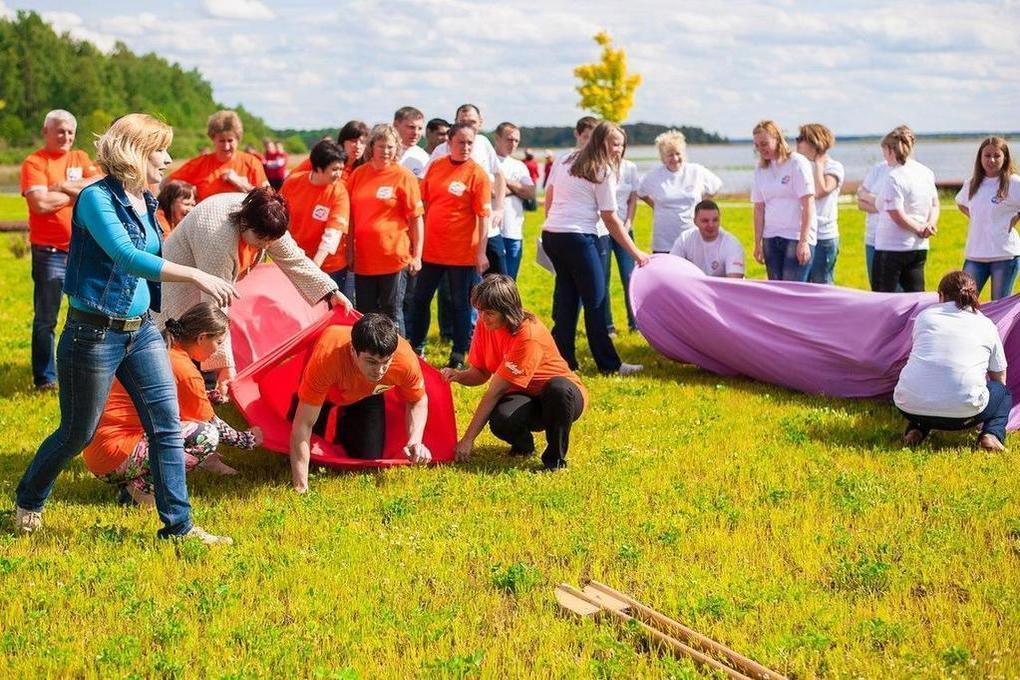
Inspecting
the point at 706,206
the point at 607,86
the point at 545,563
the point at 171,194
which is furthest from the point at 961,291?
the point at 607,86

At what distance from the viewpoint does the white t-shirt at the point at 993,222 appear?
11107 millimetres

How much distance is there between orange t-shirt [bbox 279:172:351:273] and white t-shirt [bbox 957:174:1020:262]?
6.21 m

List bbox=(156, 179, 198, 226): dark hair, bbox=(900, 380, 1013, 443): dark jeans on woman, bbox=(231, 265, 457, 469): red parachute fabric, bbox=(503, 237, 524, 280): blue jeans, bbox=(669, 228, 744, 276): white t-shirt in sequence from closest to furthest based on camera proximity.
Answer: bbox=(231, 265, 457, 469): red parachute fabric → bbox=(900, 380, 1013, 443): dark jeans on woman → bbox=(156, 179, 198, 226): dark hair → bbox=(669, 228, 744, 276): white t-shirt → bbox=(503, 237, 524, 280): blue jeans

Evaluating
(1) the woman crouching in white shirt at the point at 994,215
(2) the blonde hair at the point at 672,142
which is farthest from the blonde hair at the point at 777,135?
(1) the woman crouching in white shirt at the point at 994,215

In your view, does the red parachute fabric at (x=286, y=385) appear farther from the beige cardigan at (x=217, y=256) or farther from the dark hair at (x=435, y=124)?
the dark hair at (x=435, y=124)

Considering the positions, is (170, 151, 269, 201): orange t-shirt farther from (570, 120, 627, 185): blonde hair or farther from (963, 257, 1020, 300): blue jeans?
(963, 257, 1020, 300): blue jeans

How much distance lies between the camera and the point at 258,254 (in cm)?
797

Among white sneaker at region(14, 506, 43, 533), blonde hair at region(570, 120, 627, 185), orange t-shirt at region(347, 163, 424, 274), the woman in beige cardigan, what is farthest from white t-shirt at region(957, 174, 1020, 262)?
white sneaker at region(14, 506, 43, 533)

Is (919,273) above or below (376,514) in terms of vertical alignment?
above

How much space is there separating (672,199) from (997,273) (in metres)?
3.47

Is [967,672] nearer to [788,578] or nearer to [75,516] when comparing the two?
[788,578]

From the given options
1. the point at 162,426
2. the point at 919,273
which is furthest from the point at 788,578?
the point at 919,273

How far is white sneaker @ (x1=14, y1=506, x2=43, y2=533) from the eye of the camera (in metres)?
6.73

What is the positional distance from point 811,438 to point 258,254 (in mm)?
4488
